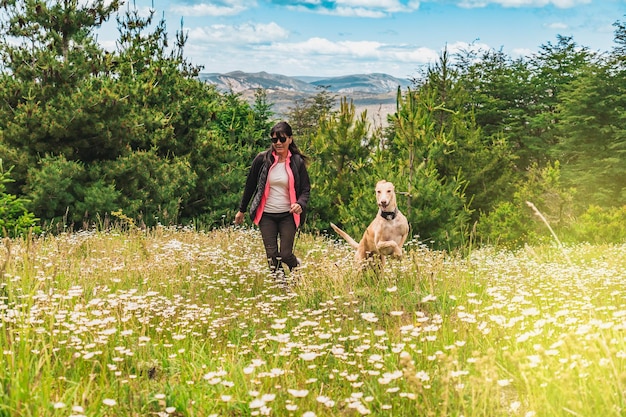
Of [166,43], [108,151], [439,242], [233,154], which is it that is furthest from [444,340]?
[166,43]

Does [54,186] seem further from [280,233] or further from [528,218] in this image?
[528,218]

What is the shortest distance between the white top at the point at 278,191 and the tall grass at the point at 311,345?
91 centimetres

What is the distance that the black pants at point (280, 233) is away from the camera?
753cm

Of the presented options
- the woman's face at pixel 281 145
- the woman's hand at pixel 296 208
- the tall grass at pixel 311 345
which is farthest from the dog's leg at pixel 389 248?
the woman's face at pixel 281 145

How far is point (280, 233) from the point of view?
757 centimetres

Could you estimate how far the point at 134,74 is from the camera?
17406 mm

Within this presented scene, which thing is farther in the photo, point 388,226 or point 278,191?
point 278,191

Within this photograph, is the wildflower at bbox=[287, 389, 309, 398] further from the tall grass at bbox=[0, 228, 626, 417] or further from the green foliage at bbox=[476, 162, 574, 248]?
the green foliage at bbox=[476, 162, 574, 248]

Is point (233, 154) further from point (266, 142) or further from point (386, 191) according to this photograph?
point (386, 191)

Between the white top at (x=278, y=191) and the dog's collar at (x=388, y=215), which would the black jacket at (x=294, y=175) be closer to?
the white top at (x=278, y=191)

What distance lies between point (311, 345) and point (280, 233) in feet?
10.8

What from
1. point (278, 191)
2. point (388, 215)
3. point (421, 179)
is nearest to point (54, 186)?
point (278, 191)

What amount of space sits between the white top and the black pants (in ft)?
0.28

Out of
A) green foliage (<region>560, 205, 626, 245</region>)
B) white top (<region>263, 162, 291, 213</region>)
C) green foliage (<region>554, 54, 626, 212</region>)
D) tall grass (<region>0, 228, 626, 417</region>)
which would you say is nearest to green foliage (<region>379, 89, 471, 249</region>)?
tall grass (<region>0, 228, 626, 417</region>)
